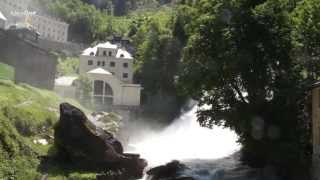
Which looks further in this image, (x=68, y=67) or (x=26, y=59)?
(x=68, y=67)

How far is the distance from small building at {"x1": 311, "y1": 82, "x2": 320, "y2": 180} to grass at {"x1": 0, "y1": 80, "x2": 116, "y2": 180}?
16241 millimetres

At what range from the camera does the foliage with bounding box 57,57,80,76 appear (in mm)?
102656

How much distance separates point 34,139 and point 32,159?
11.8ft

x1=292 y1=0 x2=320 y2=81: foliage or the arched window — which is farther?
the arched window

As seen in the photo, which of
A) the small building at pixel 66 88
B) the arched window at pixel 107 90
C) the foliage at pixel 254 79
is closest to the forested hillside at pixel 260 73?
the foliage at pixel 254 79

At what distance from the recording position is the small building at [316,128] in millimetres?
39812

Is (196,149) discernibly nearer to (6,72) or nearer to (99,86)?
(6,72)

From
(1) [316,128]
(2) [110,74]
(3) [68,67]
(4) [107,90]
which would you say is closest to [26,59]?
(4) [107,90]

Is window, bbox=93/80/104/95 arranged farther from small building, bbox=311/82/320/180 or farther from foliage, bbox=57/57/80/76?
small building, bbox=311/82/320/180

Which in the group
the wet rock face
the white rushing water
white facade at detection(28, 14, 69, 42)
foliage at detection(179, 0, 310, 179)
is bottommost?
the wet rock face

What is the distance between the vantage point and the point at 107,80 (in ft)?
284

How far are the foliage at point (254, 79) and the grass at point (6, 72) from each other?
909 inches

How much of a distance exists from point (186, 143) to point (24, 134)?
90.4 feet

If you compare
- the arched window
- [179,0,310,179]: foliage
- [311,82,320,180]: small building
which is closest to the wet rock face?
[179,0,310,179]: foliage
